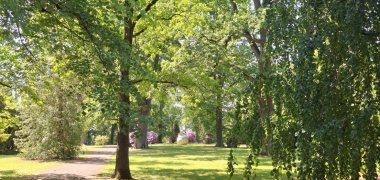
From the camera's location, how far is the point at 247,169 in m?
5.76

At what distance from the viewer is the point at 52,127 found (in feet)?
69.1

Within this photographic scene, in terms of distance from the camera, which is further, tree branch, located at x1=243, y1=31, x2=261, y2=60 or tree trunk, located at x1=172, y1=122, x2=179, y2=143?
tree trunk, located at x1=172, y1=122, x2=179, y2=143

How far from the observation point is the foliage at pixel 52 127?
20.9 metres

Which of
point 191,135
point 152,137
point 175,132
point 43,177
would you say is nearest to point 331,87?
point 43,177

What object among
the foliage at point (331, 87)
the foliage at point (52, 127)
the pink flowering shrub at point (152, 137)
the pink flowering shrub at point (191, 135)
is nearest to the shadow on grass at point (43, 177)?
the foliage at point (52, 127)

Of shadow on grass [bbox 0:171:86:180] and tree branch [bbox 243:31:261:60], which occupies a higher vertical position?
tree branch [bbox 243:31:261:60]

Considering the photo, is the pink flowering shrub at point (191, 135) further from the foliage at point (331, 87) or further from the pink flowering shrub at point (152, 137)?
the foliage at point (331, 87)

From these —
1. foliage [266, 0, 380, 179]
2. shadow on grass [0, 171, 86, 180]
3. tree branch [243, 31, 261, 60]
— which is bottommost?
shadow on grass [0, 171, 86, 180]

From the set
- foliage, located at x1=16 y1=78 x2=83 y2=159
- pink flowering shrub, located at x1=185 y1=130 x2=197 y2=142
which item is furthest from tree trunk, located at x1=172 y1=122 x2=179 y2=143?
foliage, located at x1=16 y1=78 x2=83 y2=159

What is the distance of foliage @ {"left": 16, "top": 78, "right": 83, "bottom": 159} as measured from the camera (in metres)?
20.9

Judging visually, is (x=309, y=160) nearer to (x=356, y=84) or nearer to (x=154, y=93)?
(x=356, y=84)

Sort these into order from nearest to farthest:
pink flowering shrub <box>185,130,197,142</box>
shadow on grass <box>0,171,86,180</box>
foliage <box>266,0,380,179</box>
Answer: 1. foliage <box>266,0,380,179</box>
2. shadow on grass <box>0,171,86,180</box>
3. pink flowering shrub <box>185,130,197,142</box>

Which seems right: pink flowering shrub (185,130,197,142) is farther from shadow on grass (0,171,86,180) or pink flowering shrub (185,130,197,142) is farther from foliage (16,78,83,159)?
shadow on grass (0,171,86,180)

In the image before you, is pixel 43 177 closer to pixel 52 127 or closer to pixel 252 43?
pixel 52 127
